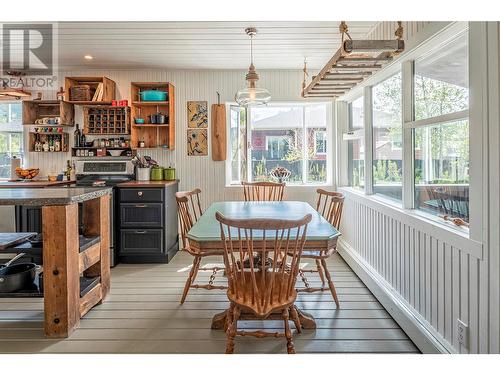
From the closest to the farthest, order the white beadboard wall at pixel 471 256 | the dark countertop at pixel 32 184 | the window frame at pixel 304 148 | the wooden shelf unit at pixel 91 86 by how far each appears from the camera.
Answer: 1. the white beadboard wall at pixel 471 256
2. the dark countertop at pixel 32 184
3. the wooden shelf unit at pixel 91 86
4. the window frame at pixel 304 148

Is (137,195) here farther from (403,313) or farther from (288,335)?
(403,313)

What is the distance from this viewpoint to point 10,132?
479cm

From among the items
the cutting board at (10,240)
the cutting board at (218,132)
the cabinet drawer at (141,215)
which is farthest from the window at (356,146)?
the cutting board at (10,240)

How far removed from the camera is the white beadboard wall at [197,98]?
15.7ft

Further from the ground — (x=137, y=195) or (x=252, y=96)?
(x=252, y=96)

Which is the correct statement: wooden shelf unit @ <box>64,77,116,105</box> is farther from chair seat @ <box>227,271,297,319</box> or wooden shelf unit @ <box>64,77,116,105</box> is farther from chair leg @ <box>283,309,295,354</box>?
chair leg @ <box>283,309,295,354</box>

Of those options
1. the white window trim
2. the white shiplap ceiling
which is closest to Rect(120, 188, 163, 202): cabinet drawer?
the white shiplap ceiling

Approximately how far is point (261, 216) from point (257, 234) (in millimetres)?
561

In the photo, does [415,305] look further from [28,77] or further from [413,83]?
[28,77]

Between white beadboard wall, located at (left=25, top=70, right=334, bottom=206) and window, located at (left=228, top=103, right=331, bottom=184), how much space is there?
21 centimetres

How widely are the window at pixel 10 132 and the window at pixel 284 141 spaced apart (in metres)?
3.02

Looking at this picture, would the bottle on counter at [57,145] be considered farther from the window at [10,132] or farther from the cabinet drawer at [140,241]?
the cabinet drawer at [140,241]

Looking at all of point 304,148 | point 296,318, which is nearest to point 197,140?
point 304,148

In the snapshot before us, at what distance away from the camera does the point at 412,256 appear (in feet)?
7.92
